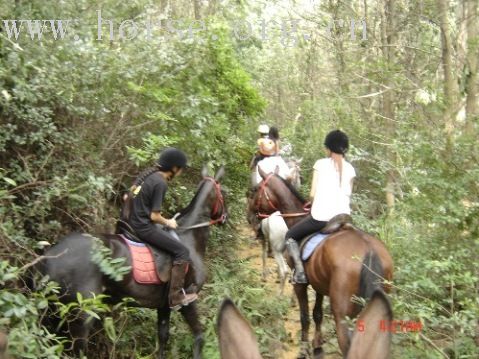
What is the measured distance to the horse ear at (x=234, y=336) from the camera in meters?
1.89

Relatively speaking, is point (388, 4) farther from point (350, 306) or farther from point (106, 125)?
point (350, 306)

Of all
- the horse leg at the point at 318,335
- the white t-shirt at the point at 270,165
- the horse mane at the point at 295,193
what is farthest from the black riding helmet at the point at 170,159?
the white t-shirt at the point at 270,165

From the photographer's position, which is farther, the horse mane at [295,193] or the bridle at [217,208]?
the horse mane at [295,193]

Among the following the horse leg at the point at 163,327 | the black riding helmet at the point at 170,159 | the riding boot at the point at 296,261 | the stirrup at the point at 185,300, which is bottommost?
the horse leg at the point at 163,327

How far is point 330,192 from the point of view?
626 centimetres

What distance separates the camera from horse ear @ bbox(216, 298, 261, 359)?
1.89 metres

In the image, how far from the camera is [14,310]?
166 inches

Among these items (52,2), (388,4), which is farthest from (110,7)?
(388,4)

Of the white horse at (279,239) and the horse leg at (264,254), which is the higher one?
the white horse at (279,239)

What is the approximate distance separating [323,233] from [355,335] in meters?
4.37

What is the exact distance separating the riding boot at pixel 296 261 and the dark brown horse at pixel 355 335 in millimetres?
4392

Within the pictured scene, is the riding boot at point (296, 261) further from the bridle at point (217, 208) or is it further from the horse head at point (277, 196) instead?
the bridle at point (217, 208)

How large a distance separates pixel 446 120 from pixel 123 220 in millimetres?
4276

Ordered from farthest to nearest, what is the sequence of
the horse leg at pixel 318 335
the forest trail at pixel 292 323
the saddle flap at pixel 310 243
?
1. the forest trail at pixel 292 323
2. the horse leg at pixel 318 335
3. the saddle flap at pixel 310 243
